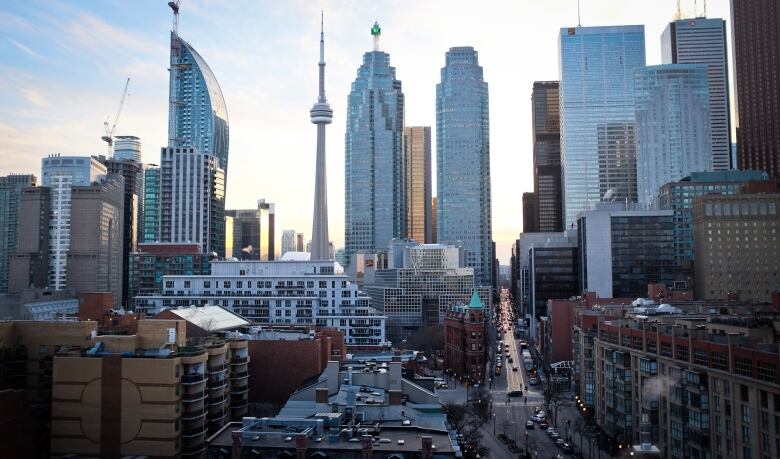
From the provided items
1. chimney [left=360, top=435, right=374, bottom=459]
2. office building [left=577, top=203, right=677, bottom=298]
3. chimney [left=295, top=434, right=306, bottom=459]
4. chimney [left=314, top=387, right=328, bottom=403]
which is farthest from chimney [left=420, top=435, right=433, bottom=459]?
office building [left=577, top=203, right=677, bottom=298]

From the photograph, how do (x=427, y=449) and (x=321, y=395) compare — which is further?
(x=321, y=395)

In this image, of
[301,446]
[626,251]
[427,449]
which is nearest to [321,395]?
[301,446]

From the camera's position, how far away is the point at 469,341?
4931 inches

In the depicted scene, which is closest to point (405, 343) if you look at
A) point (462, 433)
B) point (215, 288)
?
point (215, 288)

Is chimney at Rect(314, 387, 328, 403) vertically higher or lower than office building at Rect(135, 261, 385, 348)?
lower

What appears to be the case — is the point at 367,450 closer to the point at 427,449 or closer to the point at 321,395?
the point at 427,449

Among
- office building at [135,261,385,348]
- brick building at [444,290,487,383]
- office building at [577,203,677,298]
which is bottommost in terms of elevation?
brick building at [444,290,487,383]

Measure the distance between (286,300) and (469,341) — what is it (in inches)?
1258

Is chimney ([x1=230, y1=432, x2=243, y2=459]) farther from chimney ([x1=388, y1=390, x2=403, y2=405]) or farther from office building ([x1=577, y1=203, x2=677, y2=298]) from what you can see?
office building ([x1=577, y1=203, x2=677, y2=298])

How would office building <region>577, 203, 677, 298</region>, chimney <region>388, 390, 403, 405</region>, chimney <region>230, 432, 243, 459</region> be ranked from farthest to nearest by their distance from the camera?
office building <region>577, 203, 677, 298</region> → chimney <region>388, 390, 403, 405</region> → chimney <region>230, 432, 243, 459</region>

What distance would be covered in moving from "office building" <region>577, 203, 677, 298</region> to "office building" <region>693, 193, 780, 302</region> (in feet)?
31.5

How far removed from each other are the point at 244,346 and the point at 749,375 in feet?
143

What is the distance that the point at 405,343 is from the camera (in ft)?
562

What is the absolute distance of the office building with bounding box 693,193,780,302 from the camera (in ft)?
522
